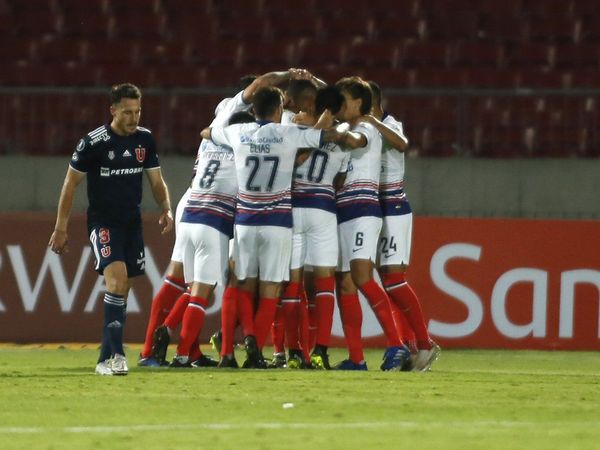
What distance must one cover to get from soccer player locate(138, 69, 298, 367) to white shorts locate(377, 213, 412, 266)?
119 centimetres

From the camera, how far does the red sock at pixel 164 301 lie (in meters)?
10.7

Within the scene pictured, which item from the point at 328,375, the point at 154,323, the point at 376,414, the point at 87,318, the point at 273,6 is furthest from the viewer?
the point at 273,6

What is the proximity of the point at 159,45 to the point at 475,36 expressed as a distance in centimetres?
353

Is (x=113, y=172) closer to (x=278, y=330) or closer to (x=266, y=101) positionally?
(x=266, y=101)

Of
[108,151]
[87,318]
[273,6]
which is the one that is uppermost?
[273,6]

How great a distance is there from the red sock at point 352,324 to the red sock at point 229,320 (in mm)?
781

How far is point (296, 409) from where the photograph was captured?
7.71 metres

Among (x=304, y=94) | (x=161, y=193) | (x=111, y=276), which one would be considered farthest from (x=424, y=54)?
(x=111, y=276)

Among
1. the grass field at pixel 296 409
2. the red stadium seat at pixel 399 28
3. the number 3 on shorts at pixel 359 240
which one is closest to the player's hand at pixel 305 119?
the number 3 on shorts at pixel 359 240

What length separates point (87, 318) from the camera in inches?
534

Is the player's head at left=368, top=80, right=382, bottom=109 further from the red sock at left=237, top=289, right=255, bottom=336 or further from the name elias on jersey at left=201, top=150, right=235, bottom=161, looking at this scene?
the red sock at left=237, top=289, right=255, bottom=336

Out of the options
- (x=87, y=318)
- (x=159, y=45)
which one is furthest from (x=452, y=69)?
(x=87, y=318)

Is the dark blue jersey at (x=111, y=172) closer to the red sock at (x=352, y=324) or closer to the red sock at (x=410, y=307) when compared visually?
the red sock at (x=352, y=324)

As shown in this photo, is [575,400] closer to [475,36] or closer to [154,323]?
[154,323]
